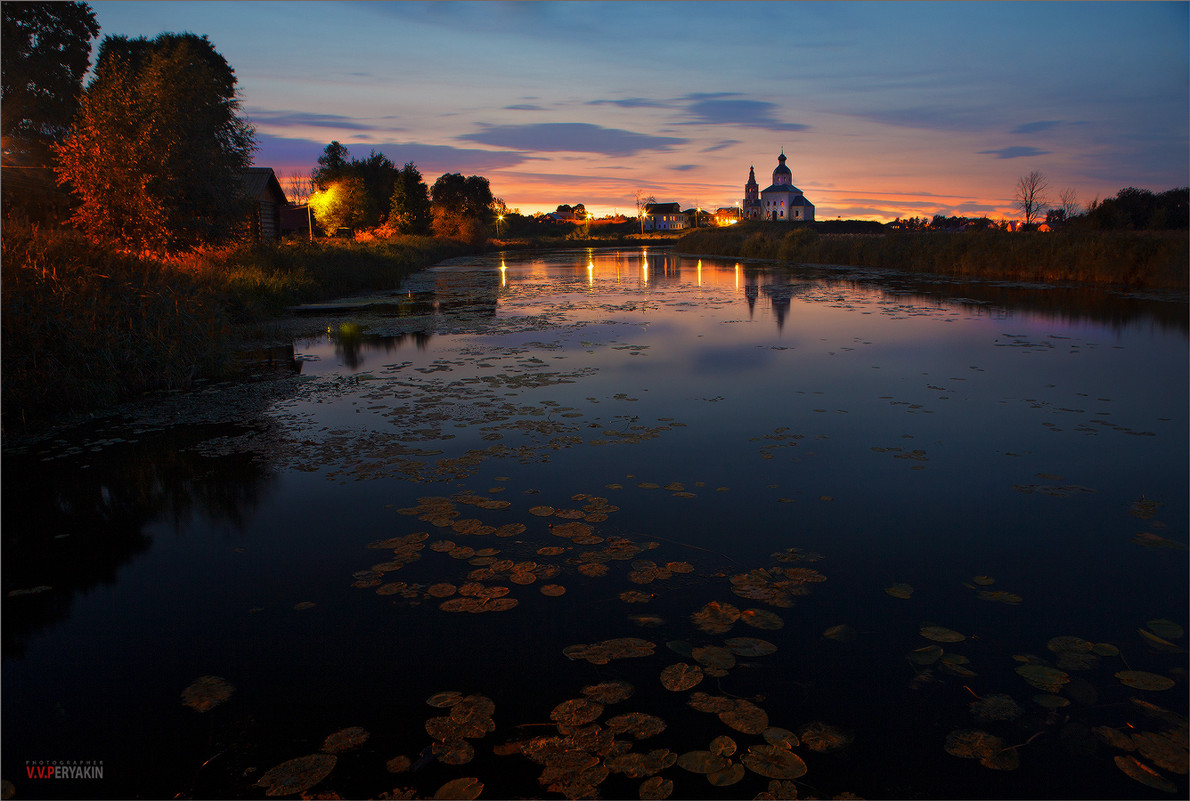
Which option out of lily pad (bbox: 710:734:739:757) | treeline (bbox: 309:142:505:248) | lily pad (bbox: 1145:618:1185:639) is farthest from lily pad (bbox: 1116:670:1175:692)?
treeline (bbox: 309:142:505:248)

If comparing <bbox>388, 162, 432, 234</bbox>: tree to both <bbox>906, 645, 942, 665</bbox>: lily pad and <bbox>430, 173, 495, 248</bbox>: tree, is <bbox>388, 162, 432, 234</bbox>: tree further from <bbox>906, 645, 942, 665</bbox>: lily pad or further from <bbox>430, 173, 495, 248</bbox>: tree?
<bbox>906, 645, 942, 665</bbox>: lily pad

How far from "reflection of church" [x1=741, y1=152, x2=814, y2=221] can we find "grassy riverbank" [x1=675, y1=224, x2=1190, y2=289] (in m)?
113

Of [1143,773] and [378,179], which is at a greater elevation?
[378,179]

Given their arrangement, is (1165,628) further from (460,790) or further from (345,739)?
(345,739)

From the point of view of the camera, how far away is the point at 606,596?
13.2 feet

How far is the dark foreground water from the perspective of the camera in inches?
112

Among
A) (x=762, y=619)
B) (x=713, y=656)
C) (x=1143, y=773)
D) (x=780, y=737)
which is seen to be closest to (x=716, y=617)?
(x=762, y=619)

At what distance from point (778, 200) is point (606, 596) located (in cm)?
15716

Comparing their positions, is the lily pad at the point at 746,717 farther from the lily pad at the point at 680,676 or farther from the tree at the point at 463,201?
the tree at the point at 463,201

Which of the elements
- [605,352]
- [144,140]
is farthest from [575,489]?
[144,140]

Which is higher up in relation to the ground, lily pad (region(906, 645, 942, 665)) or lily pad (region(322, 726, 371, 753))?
lily pad (region(906, 645, 942, 665))

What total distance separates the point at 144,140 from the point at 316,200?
36.9 m

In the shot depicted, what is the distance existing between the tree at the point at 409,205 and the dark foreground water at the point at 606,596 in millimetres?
53467

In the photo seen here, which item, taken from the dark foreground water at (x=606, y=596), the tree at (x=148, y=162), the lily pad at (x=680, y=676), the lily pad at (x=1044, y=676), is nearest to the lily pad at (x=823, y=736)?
the dark foreground water at (x=606, y=596)
